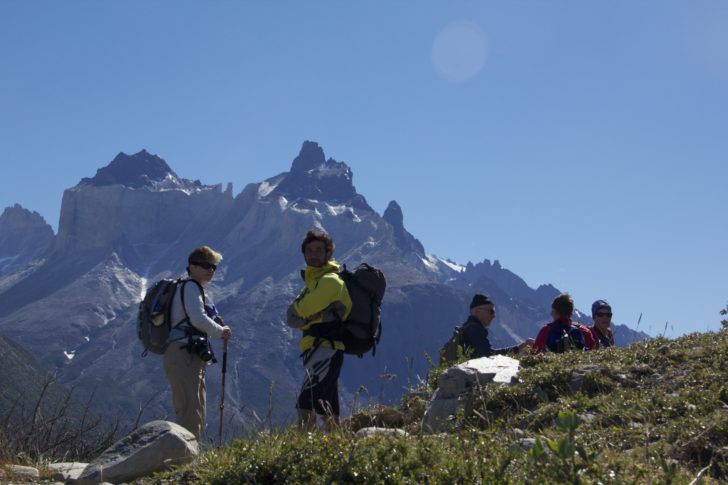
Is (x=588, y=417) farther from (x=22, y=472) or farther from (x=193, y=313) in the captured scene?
(x=22, y=472)

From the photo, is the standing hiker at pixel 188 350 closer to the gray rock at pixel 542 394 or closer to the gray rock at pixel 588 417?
the gray rock at pixel 542 394

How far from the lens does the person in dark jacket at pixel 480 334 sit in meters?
10.1

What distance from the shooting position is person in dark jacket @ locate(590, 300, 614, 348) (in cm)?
1092

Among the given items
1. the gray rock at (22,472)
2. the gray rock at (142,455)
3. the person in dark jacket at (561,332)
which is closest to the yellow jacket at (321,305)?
the gray rock at (142,455)

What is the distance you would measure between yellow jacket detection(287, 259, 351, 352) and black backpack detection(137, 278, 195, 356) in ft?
4.64

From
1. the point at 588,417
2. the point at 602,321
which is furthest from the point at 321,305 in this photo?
the point at 602,321

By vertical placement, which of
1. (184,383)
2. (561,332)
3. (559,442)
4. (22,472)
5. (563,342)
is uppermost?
(561,332)

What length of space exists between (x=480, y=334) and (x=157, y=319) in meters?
4.50

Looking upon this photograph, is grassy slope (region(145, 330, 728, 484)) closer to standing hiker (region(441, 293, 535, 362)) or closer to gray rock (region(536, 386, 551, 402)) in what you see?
gray rock (region(536, 386, 551, 402))

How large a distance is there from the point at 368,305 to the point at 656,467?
4.21 metres

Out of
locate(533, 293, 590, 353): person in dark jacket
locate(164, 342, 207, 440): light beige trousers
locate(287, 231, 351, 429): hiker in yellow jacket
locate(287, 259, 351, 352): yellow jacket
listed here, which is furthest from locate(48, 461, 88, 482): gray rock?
locate(533, 293, 590, 353): person in dark jacket

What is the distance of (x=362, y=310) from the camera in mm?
7953

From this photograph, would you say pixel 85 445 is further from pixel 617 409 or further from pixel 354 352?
pixel 617 409

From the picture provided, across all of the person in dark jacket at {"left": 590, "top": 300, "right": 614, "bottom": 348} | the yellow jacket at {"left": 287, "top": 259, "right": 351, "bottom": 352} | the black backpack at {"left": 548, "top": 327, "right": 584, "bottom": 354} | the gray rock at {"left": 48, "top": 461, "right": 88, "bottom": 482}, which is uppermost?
the person in dark jacket at {"left": 590, "top": 300, "right": 614, "bottom": 348}
